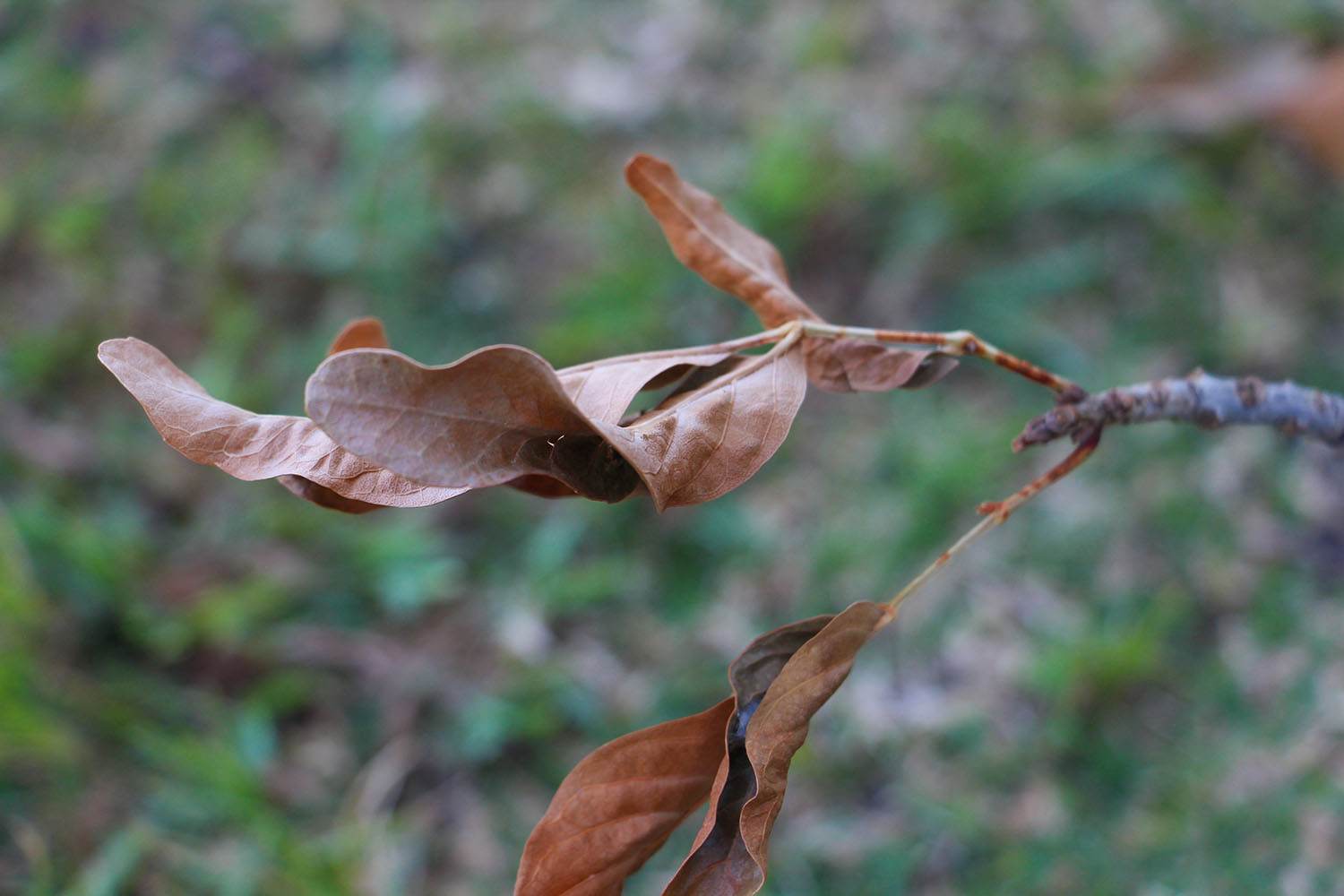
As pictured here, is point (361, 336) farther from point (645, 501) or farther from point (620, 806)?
point (645, 501)

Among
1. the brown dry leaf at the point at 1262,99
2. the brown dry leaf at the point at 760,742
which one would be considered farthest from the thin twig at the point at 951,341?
the brown dry leaf at the point at 1262,99

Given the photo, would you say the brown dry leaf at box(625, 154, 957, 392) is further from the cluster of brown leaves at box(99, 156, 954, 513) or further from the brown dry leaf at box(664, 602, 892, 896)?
the brown dry leaf at box(664, 602, 892, 896)

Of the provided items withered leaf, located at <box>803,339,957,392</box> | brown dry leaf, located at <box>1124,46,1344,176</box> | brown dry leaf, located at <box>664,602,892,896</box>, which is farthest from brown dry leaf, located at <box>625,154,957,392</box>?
brown dry leaf, located at <box>1124,46,1344,176</box>

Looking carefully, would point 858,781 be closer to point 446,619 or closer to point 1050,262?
point 446,619

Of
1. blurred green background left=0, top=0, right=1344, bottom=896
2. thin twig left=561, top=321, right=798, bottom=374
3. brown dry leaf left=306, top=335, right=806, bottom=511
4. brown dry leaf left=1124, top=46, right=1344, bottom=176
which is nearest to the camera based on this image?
brown dry leaf left=306, top=335, right=806, bottom=511

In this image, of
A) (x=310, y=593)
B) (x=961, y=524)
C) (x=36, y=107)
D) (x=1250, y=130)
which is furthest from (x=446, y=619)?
(x=1250, y=130)

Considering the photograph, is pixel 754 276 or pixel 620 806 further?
pixel 754 276

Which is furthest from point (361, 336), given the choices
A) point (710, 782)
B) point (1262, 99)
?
point (1262, 99)
